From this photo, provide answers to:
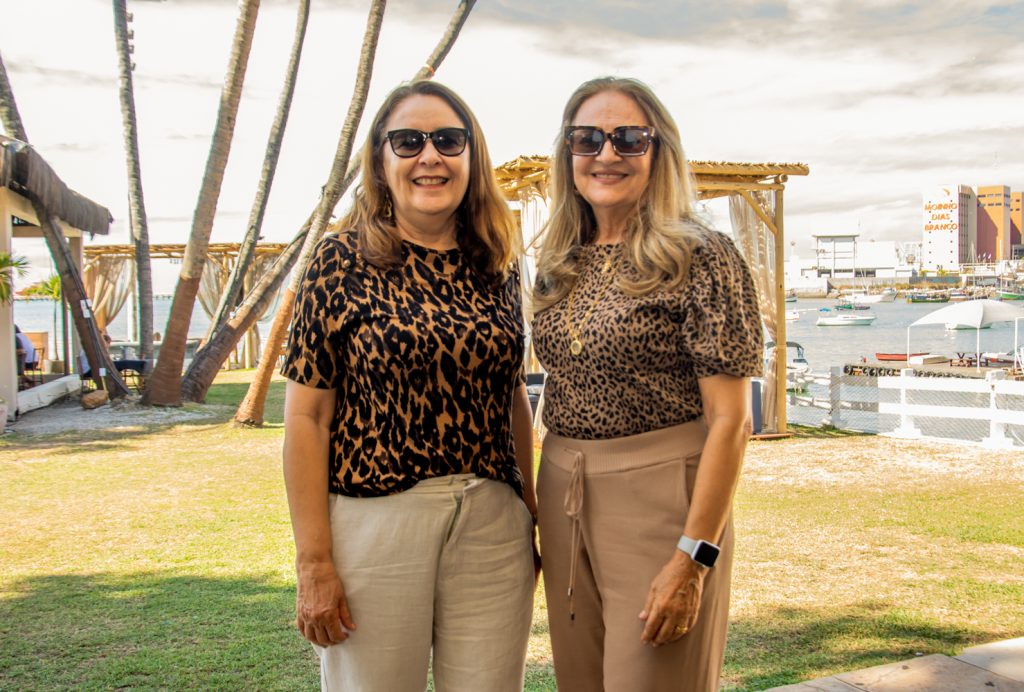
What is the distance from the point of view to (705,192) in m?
11.0

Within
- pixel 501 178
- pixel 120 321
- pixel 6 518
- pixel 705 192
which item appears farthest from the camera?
pixel 120 321

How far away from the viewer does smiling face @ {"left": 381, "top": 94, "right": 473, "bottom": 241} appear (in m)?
2.04

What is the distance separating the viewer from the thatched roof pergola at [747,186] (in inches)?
371

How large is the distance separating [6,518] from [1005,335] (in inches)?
2663

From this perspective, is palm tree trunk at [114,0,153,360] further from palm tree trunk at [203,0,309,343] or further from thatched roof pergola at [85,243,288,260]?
thatched roof pergola at [85,243,288,260]

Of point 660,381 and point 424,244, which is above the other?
point 424,244

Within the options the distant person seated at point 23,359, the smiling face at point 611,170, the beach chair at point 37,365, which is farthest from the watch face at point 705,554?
the beach chair at point 37,365

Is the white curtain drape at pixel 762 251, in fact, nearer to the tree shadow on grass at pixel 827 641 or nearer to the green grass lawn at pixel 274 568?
the green grass lawn at pixel 274 568

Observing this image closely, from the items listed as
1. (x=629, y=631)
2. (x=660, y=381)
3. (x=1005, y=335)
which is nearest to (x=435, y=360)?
(x=660, y=381)

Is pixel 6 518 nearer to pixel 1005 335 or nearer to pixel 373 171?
pixel 373 171

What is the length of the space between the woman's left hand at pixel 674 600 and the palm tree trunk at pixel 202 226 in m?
10.6

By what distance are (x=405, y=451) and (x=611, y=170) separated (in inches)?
32.1

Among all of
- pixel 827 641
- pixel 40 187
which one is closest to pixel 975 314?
pixel 827 641

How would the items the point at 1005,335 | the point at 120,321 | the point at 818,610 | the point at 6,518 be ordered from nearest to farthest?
1. the point at 818,610
2. the point at 6,518
3. the point at 1005,335
4. the point at 120,321
